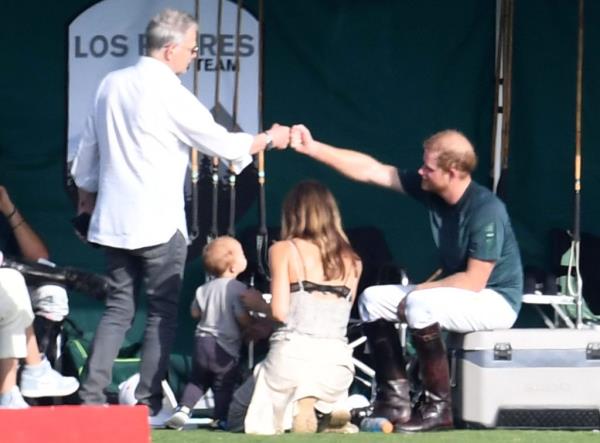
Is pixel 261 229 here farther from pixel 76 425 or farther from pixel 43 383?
pixel 76 425

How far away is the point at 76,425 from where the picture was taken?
535 cm

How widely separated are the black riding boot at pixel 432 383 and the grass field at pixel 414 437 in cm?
10

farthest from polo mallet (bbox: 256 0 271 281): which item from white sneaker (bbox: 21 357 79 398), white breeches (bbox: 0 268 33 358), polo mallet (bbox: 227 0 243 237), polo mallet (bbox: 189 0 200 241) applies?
white breeches (bbox: 0 268 33 358)

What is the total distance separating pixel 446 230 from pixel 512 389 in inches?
25.9

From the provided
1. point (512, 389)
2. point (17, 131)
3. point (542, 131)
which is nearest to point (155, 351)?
point (512, 389)

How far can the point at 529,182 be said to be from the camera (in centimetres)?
821

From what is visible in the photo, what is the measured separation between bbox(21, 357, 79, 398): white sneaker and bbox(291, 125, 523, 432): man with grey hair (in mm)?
1258

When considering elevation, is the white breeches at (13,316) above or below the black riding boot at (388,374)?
above

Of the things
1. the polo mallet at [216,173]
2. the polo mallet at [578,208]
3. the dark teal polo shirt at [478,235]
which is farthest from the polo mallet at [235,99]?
the polo mallet at [578,208]

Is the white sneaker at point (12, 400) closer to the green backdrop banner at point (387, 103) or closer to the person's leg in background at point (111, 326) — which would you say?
the person's leg in background at point (111, 326)

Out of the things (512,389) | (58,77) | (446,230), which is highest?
(58,77)

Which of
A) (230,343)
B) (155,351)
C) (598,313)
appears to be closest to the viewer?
(155,351)

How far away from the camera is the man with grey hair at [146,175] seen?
651cm

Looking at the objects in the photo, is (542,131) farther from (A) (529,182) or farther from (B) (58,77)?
(B) (58,77)
